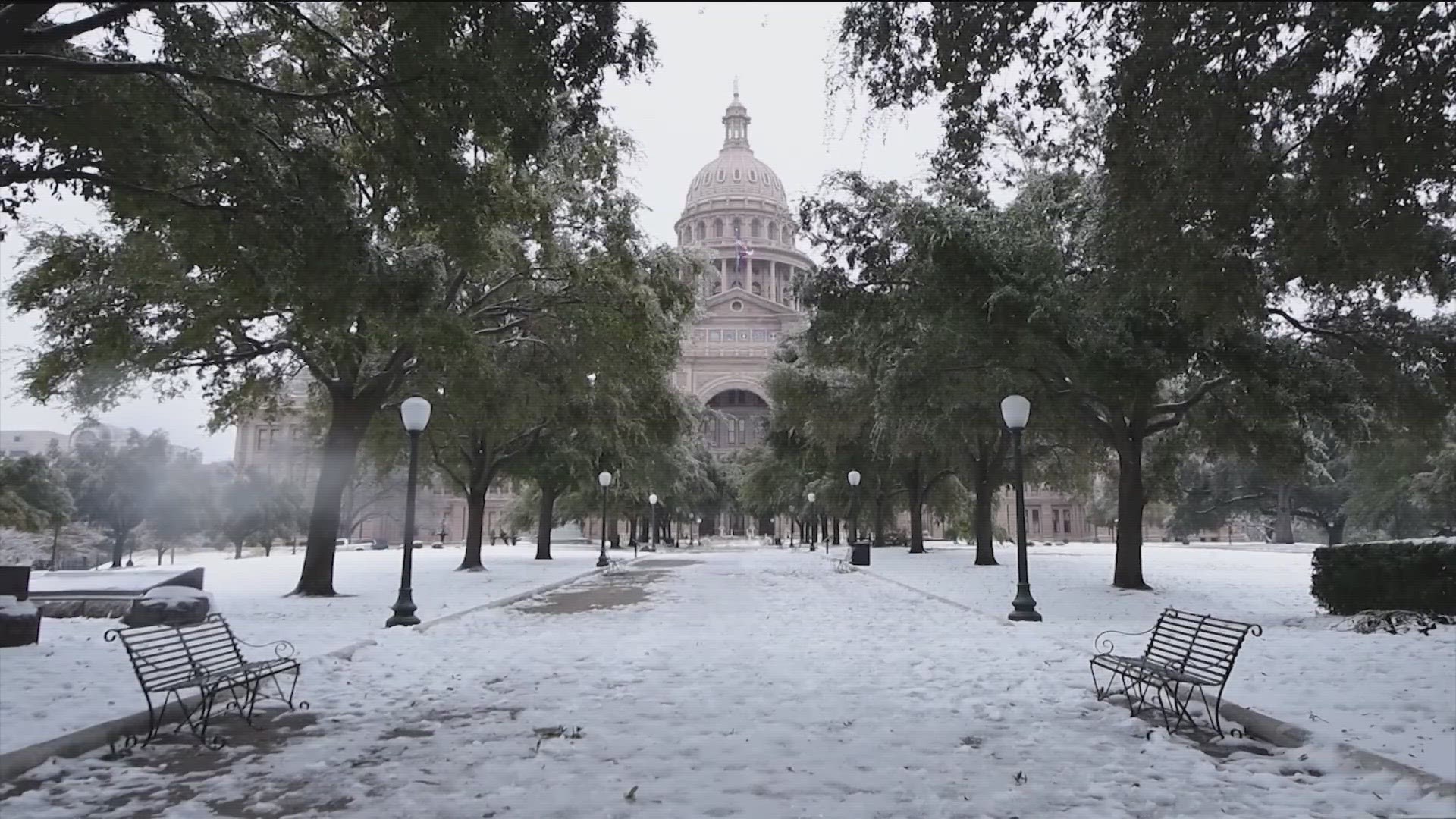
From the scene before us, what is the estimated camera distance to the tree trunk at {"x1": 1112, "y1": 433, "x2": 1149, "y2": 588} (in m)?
18.5

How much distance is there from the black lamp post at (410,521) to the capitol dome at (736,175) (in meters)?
107

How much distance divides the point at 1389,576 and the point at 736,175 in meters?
117

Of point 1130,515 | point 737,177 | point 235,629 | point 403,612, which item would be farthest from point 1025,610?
point 737,177

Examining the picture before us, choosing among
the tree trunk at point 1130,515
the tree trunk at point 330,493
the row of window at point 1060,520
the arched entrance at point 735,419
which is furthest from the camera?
the arched entrance at point 735,419

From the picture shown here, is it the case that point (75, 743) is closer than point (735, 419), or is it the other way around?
point (75, 743)

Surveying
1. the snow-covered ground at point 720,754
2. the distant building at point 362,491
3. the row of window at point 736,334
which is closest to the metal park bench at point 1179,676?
the snow-covered ground at point 720,754

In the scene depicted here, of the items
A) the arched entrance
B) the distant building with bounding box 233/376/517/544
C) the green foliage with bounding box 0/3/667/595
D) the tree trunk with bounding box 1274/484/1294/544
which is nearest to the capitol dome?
the arched entrance

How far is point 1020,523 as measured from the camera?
14.2 meters

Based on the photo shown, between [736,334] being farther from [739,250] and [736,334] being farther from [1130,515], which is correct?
[1130,515]

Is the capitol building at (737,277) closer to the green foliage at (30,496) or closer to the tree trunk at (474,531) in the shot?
the green foliage at (30,496)

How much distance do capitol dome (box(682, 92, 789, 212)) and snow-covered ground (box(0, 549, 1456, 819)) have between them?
11299 cm

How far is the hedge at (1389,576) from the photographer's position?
1165 centimetres

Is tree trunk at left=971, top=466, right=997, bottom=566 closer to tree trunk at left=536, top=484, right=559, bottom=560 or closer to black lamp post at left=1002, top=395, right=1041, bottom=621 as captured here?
tree trunk at left=536, top=484, right=559, bottom=560

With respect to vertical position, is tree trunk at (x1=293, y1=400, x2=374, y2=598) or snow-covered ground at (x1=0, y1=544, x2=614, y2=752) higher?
tree trunk at (x1=293, y1=400, x2=374, y2=598)
